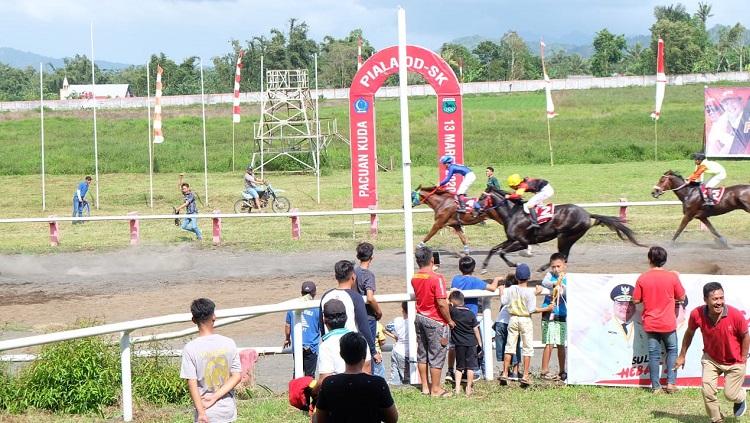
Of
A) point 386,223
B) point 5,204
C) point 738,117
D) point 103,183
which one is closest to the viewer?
point 386,223

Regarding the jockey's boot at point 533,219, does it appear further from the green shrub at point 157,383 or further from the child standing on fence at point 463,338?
the green shrub at point 157,383

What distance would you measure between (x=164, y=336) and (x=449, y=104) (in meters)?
14.2

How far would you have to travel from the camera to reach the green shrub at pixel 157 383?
10250 mm

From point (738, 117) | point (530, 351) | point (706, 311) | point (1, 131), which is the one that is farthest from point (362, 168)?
point (1, 131)

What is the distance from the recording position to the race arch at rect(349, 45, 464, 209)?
23844 millimetres

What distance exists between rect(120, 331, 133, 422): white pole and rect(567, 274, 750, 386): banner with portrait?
187 inches

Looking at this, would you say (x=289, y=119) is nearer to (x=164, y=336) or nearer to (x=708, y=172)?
(x=708, y=172)

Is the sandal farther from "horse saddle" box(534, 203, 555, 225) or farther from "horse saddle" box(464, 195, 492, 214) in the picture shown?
"horse saddle" box(464, 195, 492, 214)

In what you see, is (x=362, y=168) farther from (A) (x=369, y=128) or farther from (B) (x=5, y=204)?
(B) (x=5, y=204)

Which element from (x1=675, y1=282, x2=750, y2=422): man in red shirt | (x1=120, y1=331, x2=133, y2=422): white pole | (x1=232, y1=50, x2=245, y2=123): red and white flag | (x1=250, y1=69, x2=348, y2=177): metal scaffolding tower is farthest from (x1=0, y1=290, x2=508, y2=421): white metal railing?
(x1=250, y1=69, x2=348, y2=177): metal scaffolding tower

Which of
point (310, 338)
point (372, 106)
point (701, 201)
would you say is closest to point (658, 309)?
point (310, 338)

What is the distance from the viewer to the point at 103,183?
43.4 meters

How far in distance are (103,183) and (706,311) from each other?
37216mm

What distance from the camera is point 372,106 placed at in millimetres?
24609
